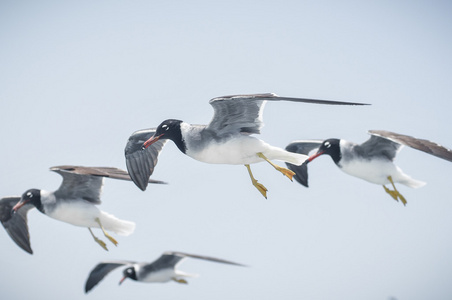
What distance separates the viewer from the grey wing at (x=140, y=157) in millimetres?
15625

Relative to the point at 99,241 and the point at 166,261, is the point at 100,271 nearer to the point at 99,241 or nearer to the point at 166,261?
the point at 99,241

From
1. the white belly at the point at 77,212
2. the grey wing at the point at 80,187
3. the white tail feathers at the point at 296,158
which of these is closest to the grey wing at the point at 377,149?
the white tail feathers at the point at 296,158

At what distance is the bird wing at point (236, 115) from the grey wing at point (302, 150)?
5545 millimetres

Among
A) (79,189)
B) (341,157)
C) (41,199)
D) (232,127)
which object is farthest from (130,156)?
(341,157)

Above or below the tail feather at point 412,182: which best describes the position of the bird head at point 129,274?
below

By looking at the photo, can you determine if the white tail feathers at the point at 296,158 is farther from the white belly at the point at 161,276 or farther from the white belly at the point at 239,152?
the white belly at the point at 161,276

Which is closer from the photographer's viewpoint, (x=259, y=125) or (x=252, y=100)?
(x=252, y=100)

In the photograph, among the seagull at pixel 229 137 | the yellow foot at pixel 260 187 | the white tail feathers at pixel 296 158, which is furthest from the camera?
the yellow foot at pixel 260 187

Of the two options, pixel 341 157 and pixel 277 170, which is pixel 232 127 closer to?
pixel 277 170

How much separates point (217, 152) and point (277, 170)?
1.38 m

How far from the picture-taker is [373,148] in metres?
16.7

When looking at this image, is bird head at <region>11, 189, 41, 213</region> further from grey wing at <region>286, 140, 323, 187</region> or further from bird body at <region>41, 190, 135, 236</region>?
grey wing at <region>286, 140, 323, 187</region>

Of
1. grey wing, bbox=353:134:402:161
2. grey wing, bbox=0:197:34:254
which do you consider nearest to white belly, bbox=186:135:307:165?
grey wing, bbox=353:134:402:161

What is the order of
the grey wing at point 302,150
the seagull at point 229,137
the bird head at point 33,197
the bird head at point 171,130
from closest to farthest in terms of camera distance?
the seagull at point 229,137, the bird head at point 171,130, the bird head at point 33,197, the grey wing at point 302,150
